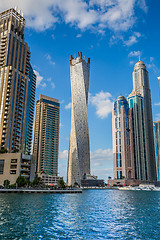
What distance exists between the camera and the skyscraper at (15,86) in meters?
144

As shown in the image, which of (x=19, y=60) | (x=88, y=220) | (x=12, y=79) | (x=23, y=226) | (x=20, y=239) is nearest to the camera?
(x=20, y=239)

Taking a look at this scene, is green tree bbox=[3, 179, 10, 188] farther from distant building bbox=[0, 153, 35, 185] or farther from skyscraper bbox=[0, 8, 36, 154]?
skyscraper bbox=[0, 8, 36, 154]

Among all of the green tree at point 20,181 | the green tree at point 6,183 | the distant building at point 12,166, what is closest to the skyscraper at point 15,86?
the distant building at point 12,166

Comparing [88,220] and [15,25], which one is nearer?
[88,220]

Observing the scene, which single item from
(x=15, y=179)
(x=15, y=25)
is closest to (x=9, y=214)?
(x=15, y=179)

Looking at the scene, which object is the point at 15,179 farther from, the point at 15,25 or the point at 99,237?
the point at 15,25

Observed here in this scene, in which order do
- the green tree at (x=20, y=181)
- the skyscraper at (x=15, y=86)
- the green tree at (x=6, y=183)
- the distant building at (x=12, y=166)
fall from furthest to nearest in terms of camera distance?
1. the skyscraper at (x=15, y=86)
2. the distant building at (x=12, y=166)
3. the green tree at (x=20, y=181)
4. the green tree at (x=6, y=183)

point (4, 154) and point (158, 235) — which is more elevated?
point (4, 154)

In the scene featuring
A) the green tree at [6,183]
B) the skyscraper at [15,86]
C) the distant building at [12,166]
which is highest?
the skyscraper at [15,86]

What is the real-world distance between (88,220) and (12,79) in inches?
5075

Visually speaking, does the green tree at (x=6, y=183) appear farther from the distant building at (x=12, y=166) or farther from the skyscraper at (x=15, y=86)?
the skyscraper at (x=15, y=86)

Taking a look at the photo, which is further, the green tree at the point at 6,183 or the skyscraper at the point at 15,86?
the skyscraper at the point at 15,86

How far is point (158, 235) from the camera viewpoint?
3011 cm

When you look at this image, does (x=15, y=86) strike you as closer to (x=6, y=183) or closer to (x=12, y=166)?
(x=12, y=166)
